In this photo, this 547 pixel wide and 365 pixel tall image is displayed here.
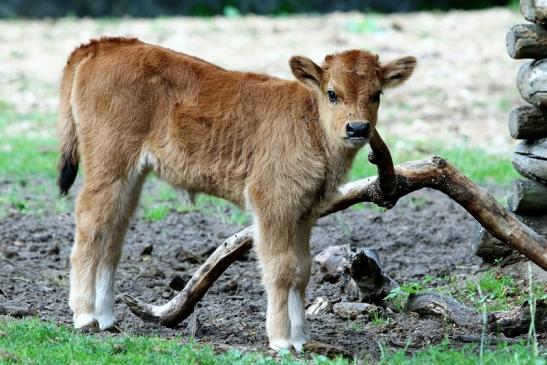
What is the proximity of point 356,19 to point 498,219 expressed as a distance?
16545 mm

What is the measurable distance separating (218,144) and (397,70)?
1.55m

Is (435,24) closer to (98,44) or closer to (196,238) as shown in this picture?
(196,238)

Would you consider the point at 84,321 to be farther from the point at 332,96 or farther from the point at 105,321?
the point at 332,96

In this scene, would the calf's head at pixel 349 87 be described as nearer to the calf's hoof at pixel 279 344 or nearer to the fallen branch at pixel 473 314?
the calf's hoof at pixel 279 344

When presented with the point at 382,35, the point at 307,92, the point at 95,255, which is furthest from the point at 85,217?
the point at 382,35

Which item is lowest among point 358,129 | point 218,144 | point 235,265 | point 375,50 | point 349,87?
point 235,265

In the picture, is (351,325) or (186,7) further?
(186,7)

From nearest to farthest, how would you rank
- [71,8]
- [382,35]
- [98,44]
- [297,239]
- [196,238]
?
1. [297,239]
2. [98,44]
3. [196,238]
4. [382,35]
5. [71,8]

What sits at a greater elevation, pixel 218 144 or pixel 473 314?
pixel 218 144

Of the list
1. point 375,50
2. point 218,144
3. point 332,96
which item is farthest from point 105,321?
point 375,50

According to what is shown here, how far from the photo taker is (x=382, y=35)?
22812 millimetres

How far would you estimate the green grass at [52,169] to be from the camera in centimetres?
1281

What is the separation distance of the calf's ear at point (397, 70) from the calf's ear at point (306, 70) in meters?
0.52

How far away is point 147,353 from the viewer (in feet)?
23.8
